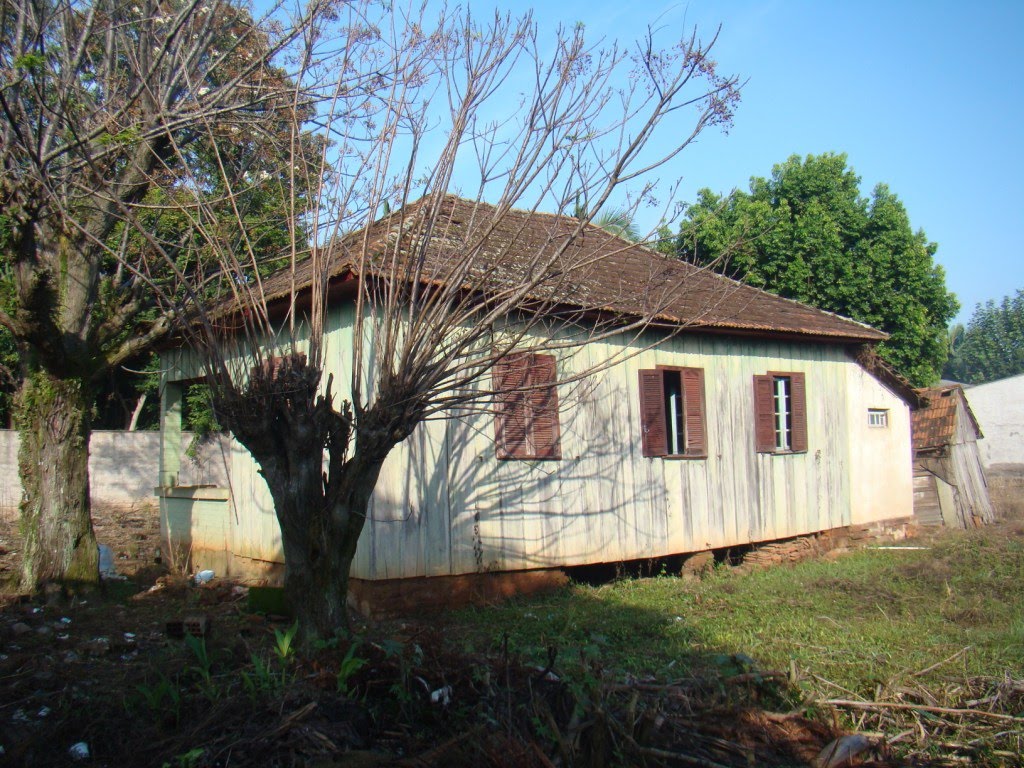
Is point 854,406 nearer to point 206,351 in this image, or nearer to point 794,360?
point 794,360

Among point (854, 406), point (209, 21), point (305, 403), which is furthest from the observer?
point (854, 406)

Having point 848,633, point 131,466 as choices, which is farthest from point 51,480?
point 848,633

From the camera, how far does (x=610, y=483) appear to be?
10.8 metres

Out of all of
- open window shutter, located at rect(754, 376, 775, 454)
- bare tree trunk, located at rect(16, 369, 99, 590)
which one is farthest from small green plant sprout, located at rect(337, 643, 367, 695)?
open window shutter, located at rect(754, 376, 775, 454)

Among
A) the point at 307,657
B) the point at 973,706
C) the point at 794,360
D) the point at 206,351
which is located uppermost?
the point at 794,360

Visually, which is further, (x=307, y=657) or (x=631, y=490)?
(x=631, y=490)

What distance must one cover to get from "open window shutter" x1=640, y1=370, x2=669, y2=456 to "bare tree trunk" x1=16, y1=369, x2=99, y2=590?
6663 millimetres

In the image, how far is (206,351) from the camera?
579 cm

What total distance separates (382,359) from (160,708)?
256 cm

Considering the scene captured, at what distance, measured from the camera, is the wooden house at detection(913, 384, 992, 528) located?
16375 mm

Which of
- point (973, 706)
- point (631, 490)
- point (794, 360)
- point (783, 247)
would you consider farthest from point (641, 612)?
point (783, 247)

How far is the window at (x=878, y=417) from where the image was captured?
14.8 m

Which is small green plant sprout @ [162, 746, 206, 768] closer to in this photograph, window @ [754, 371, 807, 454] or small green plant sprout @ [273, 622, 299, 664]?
small green plant sprout @ [273, 622, 299, 664]

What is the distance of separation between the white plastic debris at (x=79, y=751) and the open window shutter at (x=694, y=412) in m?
8.59
